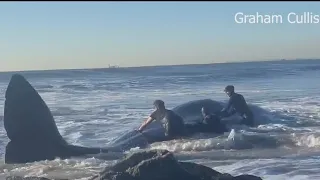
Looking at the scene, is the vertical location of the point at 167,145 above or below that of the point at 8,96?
below

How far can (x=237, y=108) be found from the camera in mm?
18203

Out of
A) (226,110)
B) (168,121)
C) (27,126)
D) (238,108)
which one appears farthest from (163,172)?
(238,108)

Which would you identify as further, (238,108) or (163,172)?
(238,108)

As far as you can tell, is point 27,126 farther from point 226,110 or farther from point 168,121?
point 226,110

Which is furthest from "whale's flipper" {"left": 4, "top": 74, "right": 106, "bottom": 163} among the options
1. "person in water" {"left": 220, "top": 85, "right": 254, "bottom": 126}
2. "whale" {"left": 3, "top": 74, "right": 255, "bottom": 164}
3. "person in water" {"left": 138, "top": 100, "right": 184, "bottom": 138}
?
"person in water" {"left": 220, "top": 85, "right": 254, "bottom": 126}

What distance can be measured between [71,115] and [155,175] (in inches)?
738

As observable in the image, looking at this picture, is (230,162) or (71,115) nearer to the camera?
(230,162)

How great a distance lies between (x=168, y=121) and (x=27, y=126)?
423cm

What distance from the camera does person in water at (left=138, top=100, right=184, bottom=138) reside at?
15.8m

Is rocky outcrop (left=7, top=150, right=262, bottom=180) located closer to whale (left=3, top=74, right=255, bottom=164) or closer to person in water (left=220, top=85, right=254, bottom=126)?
whale (left=3, top=74, right=255, bottom=164)

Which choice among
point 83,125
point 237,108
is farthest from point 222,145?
point 83,125

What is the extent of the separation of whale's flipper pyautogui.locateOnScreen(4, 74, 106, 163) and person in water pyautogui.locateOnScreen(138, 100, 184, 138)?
3.23 meters

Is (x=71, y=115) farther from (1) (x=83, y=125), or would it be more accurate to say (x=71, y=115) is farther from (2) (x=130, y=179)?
(2) (x=130, y=179)

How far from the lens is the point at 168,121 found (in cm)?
1582
